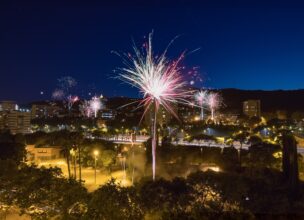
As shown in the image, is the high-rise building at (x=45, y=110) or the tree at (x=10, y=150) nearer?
the tree at (x=10, y=150)

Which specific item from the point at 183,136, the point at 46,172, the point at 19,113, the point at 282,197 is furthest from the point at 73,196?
the point at 19,113

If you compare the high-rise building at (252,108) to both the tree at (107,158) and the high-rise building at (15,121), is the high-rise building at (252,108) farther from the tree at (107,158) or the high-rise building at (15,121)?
the tree at (107,158)

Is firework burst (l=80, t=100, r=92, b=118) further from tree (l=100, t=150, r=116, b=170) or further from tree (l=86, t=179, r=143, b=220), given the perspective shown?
tree (l=86, t=179, r=143, b=220)

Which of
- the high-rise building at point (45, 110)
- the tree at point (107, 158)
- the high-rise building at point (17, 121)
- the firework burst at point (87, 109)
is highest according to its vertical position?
the high-rise building at point (45, 110)

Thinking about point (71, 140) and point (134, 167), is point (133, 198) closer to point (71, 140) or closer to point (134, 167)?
point (134, 167)

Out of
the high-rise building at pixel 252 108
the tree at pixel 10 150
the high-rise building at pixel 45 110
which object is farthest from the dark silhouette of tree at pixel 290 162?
the high-rise building at pixel 45 110

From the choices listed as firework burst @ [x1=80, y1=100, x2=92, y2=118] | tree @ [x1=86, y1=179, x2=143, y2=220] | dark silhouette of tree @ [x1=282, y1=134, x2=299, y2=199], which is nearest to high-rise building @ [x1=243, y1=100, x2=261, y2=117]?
firework burst @ [x1=80, y1=100, x2=92, y2=118]

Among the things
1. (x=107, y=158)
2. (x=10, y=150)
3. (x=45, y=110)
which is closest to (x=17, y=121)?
(x=45, y=110)

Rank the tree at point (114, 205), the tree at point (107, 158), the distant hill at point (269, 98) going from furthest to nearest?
the distant hill at point (269, 98)
the tree at point (107, 158)
the tree at point (114, 205)

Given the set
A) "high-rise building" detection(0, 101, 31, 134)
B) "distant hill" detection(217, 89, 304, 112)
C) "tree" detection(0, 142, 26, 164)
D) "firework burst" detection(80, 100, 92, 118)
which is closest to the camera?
"tree" detection(0, 142, 26, 164)

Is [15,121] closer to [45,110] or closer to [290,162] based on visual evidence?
[45,110]

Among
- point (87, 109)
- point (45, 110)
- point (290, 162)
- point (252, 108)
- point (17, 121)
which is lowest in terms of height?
point (290, 162)
